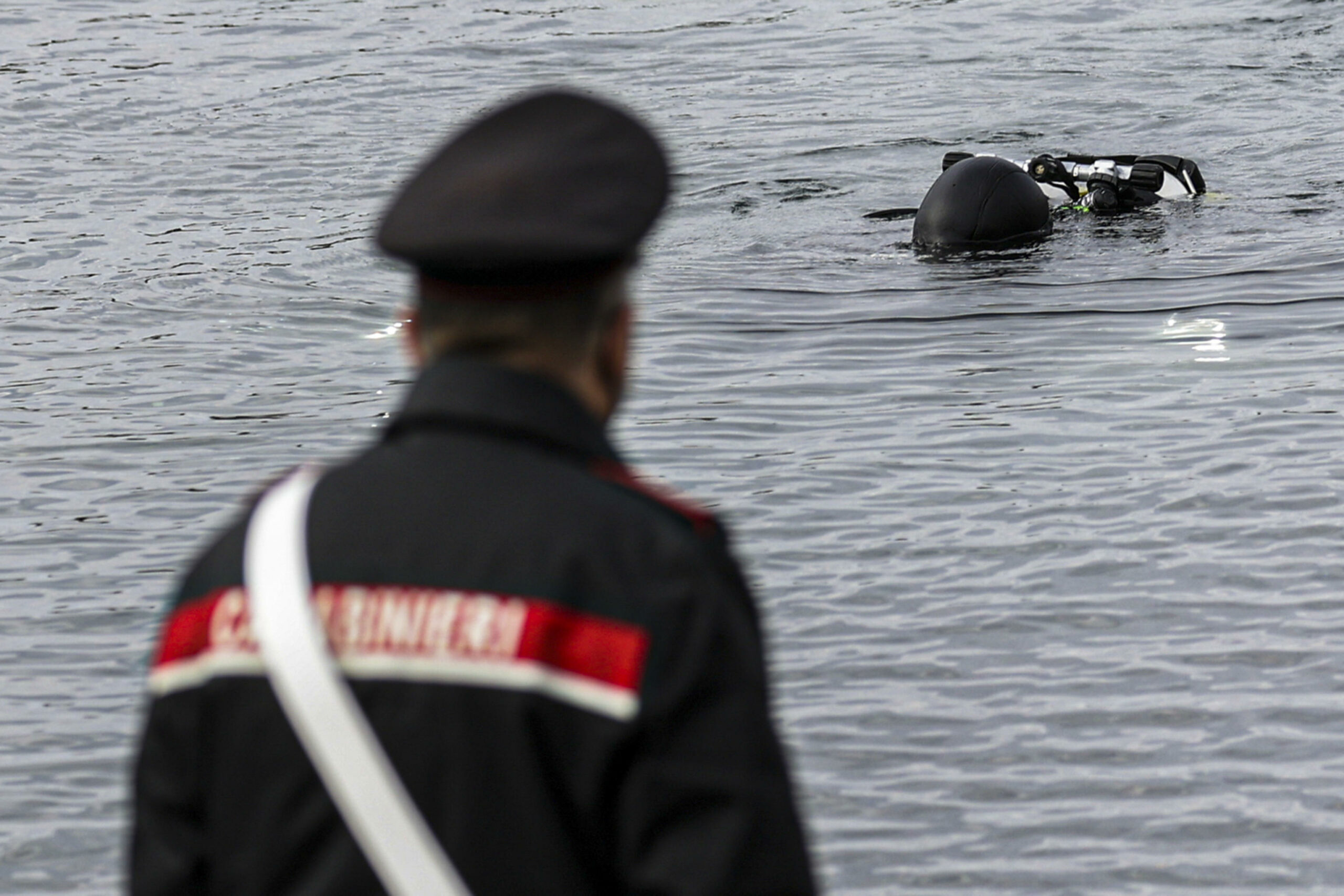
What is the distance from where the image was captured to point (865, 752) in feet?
20.1

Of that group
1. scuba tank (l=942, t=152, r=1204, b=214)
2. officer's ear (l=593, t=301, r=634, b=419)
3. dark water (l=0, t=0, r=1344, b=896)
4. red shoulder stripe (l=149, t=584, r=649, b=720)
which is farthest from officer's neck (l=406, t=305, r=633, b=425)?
scuba tank (l=942, t=152, r=1204, b=214)

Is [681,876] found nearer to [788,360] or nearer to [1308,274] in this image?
[788,360]

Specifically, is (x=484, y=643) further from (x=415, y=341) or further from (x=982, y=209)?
(x=982, y=209)

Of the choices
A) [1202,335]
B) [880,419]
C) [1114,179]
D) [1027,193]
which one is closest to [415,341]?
[880,419]

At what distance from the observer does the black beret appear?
1.99m

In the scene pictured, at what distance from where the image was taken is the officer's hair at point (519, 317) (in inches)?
79.6

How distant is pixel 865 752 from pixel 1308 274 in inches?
268

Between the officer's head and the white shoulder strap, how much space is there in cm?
33

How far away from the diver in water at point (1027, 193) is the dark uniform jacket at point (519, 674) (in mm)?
11215

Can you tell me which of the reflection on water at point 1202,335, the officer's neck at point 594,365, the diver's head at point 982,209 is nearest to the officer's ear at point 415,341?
the officer's neck at point 594,365

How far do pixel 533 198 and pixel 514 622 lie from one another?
44 cm

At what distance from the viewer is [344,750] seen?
1.92 meters

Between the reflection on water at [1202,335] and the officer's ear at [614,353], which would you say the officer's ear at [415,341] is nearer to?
the officer's ear at [614,353]

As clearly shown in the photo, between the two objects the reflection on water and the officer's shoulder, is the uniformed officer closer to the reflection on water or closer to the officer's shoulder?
the officer's shoulder
